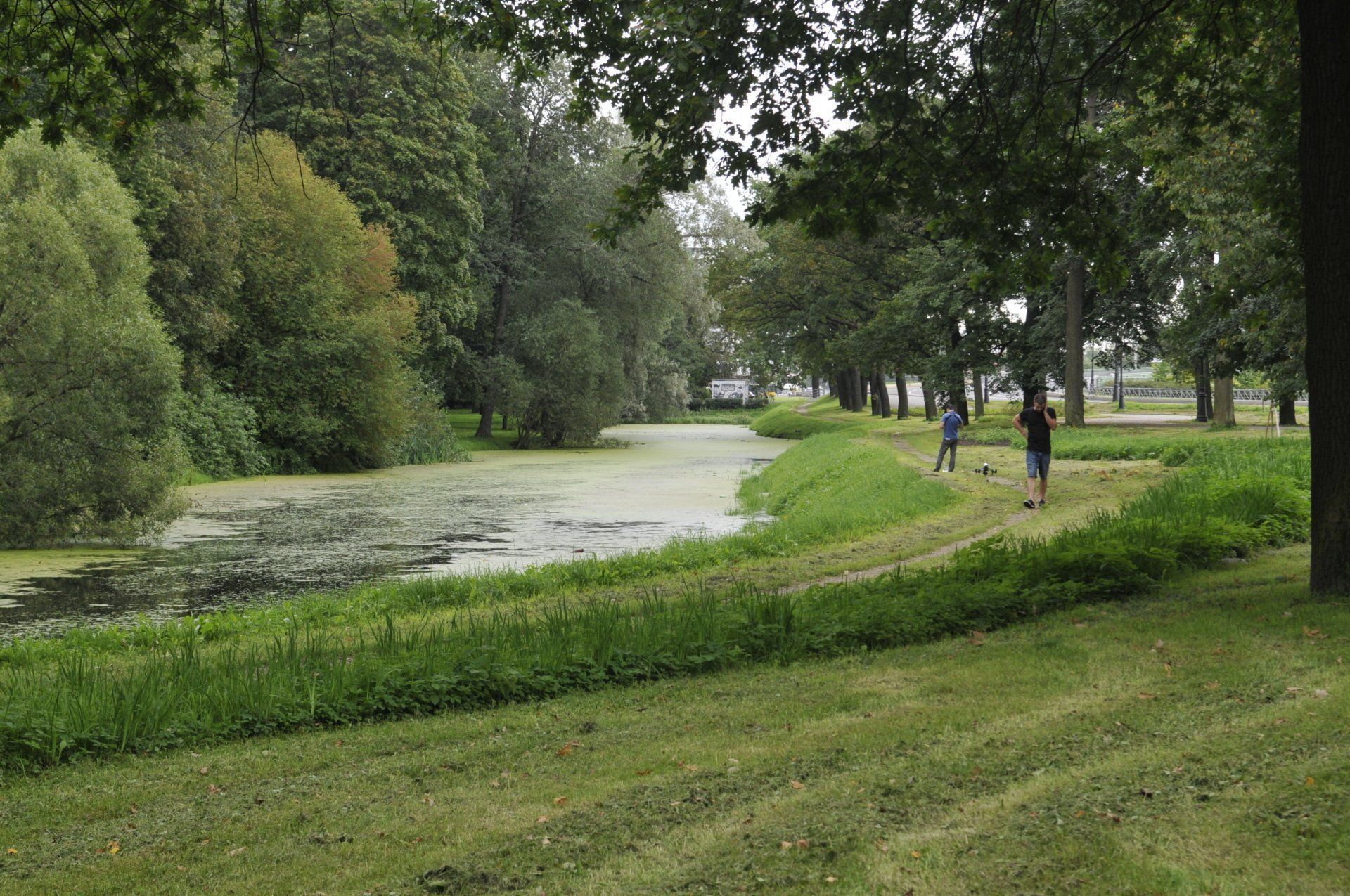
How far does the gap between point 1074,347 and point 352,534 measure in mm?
24285

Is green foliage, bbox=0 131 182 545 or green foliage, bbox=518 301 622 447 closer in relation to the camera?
green foliage, bbox=0 131 182 545

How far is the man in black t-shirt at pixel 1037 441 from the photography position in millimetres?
19281

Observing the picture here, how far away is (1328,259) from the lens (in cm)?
876

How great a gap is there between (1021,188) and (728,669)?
6.14 m

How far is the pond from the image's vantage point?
615 inches

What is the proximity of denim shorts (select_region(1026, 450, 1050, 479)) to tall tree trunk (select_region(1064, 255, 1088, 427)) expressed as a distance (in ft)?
57.6

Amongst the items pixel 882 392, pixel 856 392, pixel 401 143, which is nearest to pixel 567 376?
pixel 401 143

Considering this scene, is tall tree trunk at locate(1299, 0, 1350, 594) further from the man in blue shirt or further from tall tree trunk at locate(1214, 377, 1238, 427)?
tall tree trunk at locate(1214, 377, 1238, 427)

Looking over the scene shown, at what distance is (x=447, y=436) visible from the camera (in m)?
44.2

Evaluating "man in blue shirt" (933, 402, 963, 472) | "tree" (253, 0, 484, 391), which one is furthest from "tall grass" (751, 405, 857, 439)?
"man in blue shirt" (933, 402, 963, 472)

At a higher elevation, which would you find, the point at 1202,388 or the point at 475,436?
the point at 1202,388

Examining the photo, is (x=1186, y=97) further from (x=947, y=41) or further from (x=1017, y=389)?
(x=1017, y=389)

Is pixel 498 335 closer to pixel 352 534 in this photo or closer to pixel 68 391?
pixel 352 534

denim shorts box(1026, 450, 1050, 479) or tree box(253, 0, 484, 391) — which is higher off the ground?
tree box(253, 0, 484, 391)
